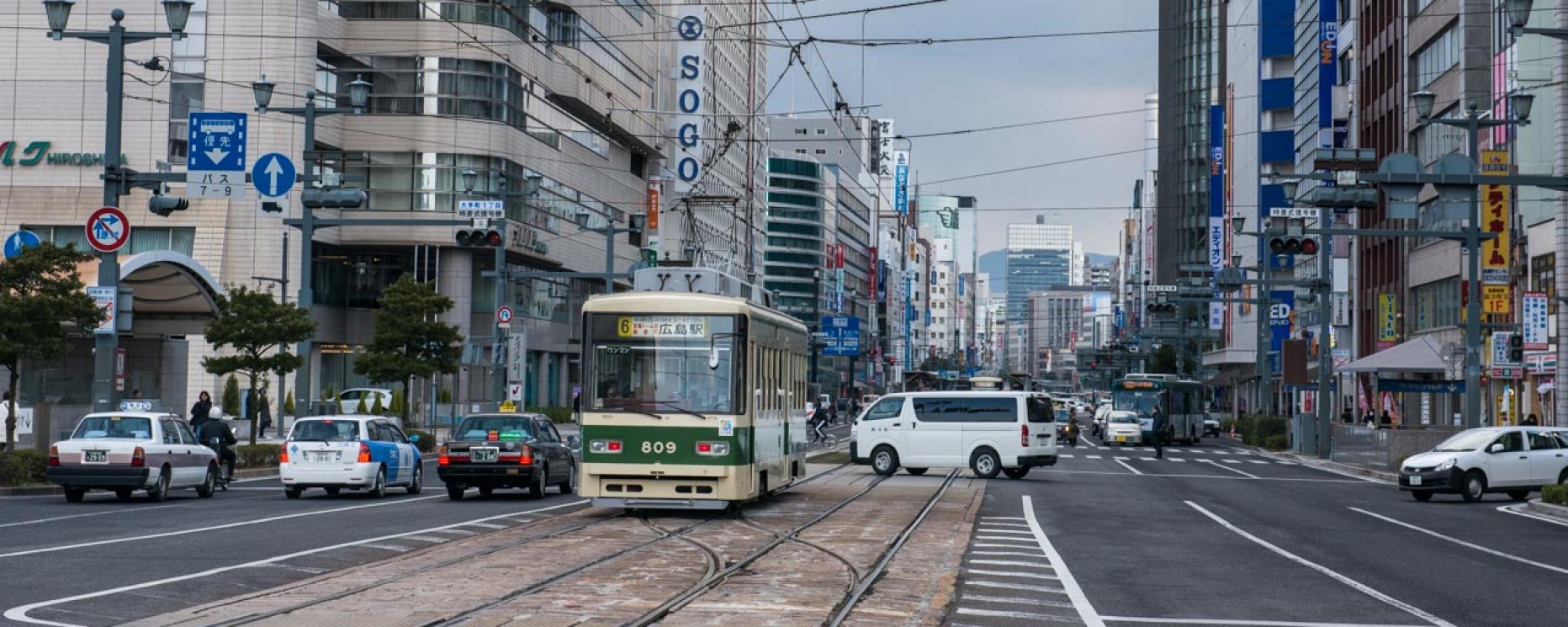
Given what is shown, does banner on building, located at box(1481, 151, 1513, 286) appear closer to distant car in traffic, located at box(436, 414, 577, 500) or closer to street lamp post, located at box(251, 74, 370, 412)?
street lamp post, located at box(251, 74, 370, 412)

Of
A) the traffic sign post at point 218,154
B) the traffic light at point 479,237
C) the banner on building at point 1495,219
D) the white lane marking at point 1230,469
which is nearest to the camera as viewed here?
the traffic sign post at point 218,154

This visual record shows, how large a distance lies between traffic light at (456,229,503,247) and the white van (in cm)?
1063

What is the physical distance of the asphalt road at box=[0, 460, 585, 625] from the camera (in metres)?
14.1

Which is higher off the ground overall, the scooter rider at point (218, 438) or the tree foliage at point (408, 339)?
the tree foliage at point (408, 339)

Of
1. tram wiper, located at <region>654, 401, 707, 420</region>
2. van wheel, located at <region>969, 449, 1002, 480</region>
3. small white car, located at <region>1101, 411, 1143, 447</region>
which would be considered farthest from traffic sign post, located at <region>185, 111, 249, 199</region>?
small white car, located at <region>1101, 411, 1143, 447</region>

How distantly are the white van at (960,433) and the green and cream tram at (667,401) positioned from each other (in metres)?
15.4

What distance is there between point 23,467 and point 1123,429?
52.7m

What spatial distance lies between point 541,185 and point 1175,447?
1135 inches

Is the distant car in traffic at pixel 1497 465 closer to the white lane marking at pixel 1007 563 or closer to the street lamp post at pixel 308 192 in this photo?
the white lane marking at pixel 1007 563

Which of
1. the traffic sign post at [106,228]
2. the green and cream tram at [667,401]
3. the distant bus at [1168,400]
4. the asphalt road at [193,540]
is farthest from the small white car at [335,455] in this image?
the distant bus at [1168,400]

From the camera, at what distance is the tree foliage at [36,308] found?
33688 mm

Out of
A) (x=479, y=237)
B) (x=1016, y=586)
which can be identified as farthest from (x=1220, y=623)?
(x=479, y=237)

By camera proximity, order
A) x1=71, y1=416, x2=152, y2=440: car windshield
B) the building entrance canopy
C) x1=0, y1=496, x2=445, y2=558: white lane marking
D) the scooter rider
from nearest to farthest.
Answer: x1=0, y1=496, x2=445, y2=558: white lane marking, x1=71, y1=416, x2=152, y2=440: car windshield, the scooter rider, the building entrance canopy

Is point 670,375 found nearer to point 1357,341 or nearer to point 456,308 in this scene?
point 456,308
